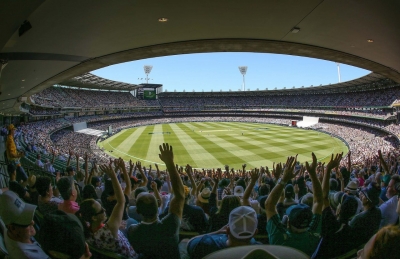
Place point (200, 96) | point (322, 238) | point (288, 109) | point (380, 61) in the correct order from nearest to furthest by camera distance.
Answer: point (322, 238), point (380, 61), point (288, 109), point (200, 96)

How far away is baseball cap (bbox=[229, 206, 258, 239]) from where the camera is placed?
203 cm

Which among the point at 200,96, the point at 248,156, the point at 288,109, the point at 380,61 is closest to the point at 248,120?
the point at 288,109

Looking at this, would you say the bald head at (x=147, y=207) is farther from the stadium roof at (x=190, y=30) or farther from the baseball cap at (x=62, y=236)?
the stadium roof at (x=190, y=30)

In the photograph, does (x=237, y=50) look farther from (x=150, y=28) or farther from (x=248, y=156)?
(x=248, y=156)

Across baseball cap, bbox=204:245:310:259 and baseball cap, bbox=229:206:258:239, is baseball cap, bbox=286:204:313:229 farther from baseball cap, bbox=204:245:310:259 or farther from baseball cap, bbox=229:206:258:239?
baseball cap, bbox=204:245:310:259

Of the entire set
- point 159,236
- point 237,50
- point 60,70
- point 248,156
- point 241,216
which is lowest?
point 248,156

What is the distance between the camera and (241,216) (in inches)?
80.3

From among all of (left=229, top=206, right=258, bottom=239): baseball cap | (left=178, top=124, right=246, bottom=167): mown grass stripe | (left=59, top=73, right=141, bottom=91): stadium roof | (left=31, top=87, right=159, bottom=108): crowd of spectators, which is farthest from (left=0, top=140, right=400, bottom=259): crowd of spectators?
(left=59, top=73, right=141, bottom=91): stadium roof

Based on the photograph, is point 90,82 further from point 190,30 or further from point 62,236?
point 62,236

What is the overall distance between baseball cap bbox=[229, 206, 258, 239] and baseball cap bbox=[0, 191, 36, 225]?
5.69 feet

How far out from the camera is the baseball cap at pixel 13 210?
Answer: 2.19 meters

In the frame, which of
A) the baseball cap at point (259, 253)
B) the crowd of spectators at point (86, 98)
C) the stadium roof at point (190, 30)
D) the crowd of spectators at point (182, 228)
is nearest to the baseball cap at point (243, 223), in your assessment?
the crowd of spectators at point (182, 228)

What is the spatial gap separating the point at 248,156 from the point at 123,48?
23.6 m

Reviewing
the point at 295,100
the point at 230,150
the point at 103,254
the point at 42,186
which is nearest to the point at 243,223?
the point at 103,254
